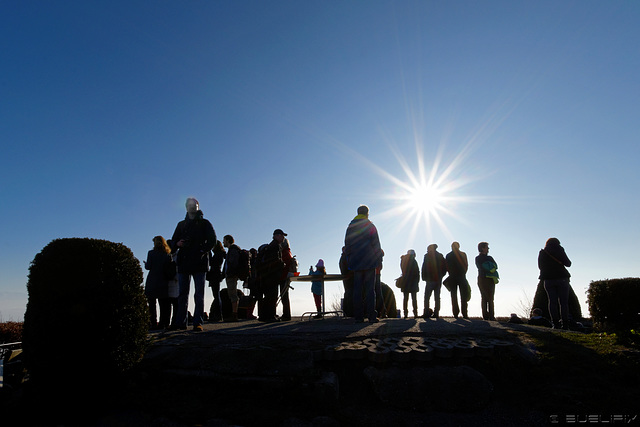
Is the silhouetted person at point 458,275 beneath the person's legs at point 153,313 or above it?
above

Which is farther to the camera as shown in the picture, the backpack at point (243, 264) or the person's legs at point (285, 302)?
the backpack at point (243, 264)

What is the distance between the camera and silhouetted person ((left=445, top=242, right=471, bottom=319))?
10.4m

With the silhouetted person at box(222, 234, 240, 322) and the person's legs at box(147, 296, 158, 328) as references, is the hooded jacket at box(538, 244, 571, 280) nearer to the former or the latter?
the silhouetted person at box(222, 234, 240, 322)

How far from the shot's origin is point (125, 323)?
169 inches

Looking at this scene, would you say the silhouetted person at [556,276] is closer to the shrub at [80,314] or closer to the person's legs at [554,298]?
the person's legs at [554,298]

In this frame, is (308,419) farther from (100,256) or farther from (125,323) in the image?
(100,256)

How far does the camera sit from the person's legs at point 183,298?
7230mm

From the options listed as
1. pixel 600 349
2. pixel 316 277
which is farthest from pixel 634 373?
pixel 316 277

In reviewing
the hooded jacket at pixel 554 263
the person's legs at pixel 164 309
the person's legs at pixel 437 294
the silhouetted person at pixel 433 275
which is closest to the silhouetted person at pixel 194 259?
the person's legs at pixel 164 309

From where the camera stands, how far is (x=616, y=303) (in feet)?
25.2

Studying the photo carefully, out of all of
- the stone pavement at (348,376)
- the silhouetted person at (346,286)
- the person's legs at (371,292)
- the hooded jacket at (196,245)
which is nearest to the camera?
the stone pavement at (348,376)

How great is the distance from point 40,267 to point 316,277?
23.8 feet

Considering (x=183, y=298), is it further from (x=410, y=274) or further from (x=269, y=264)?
(x=410, y=274)

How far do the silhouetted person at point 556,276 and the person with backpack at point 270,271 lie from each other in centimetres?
587
